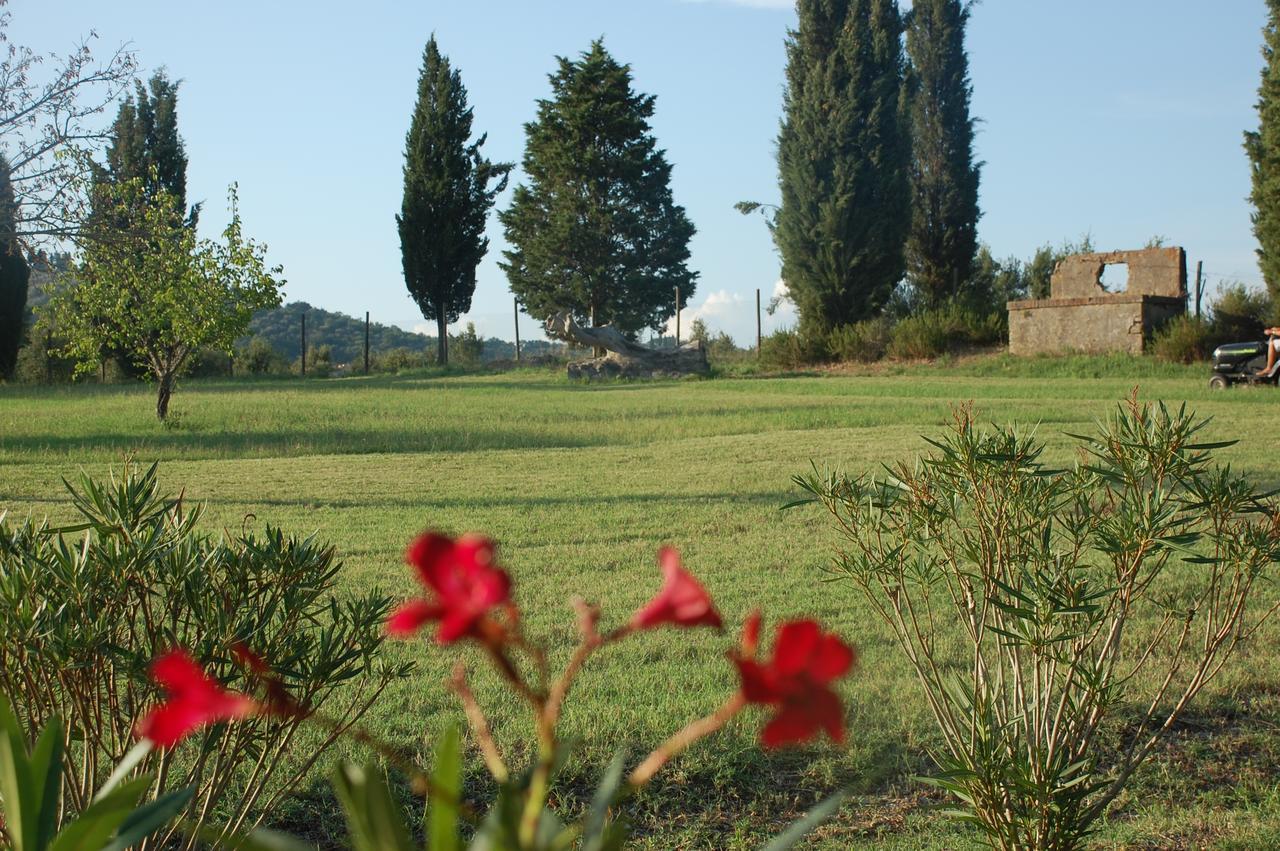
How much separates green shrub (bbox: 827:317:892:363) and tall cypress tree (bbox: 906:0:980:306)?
474cm

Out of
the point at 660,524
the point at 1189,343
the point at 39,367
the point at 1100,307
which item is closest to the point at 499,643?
the point at 660,524

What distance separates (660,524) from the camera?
631cm

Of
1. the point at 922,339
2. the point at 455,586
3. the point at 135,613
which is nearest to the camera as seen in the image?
the point at 455,586

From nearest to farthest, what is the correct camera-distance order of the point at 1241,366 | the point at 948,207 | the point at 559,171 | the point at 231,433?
the point at 231,433, the point at 1241,366, the point at 948,207, the point at 559,171

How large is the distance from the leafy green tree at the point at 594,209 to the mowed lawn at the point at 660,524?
16.1m

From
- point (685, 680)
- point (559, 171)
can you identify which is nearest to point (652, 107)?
point (559, 171)

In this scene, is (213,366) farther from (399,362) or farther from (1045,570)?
(1045,570)

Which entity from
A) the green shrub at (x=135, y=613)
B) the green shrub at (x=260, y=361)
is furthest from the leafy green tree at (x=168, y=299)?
the green shrub at (x=260, y=361)

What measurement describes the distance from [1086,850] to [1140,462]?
3.13 ft

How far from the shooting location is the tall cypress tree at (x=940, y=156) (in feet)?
97.5

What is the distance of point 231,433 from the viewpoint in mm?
11844

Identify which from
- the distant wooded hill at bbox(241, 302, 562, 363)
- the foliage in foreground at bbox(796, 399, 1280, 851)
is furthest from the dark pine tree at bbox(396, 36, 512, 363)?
the foliage in foreground at bbox(796, 399, 1280, 851)

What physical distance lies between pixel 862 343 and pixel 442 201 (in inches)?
553

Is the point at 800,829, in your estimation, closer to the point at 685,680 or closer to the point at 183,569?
the point at 183,569
